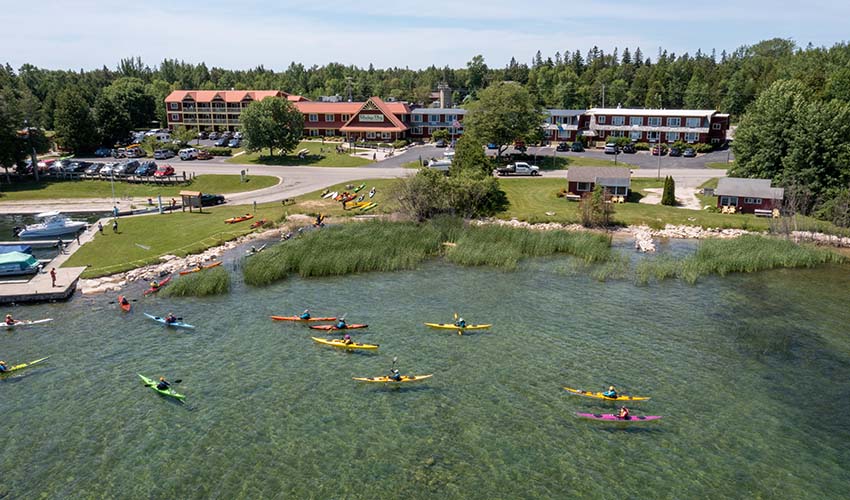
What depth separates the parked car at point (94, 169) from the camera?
94.1m

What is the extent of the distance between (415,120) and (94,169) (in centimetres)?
6409

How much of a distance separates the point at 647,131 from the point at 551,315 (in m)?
84.8

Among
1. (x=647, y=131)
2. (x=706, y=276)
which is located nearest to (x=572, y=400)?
(x=706, y=276)

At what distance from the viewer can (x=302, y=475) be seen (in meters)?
28.0

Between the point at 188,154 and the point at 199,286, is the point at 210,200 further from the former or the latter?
the point at 188,154

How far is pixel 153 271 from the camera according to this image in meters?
53.6

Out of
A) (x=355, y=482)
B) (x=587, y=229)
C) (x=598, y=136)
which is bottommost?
(x=355, y=482)

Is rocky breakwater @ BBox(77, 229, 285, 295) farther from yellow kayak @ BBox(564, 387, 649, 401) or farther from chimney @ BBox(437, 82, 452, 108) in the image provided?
chimney @ BBox(437, 82, 452, 108)

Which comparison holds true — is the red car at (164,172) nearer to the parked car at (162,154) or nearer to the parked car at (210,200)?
the parked car at (162,154)

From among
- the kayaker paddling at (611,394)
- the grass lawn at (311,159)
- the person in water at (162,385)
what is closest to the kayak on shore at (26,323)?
the person in water at (162,385)

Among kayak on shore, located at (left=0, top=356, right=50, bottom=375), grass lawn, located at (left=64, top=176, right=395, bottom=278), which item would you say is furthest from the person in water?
grass lawn, located at (left=64, top=176, right=395, bottom=278)

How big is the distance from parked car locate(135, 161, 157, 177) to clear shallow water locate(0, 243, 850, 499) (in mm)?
47834

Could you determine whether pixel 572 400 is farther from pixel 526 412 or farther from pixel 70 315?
pixel 70 315

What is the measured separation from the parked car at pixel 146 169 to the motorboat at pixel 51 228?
26.1 m
